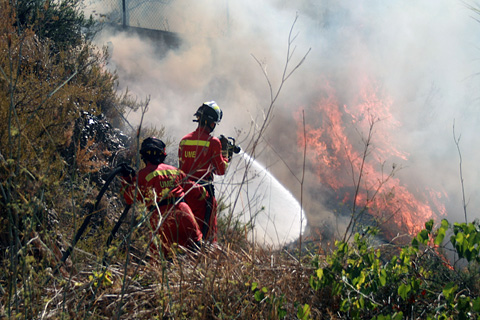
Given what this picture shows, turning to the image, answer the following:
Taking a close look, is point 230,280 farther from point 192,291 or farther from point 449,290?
point 449,290

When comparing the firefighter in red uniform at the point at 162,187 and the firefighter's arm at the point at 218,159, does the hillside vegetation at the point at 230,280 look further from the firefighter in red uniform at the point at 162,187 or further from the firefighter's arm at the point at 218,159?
the firefighter's arm at the point at 218,159

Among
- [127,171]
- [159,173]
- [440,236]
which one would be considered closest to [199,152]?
[159,173]

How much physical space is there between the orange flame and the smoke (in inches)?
4.6

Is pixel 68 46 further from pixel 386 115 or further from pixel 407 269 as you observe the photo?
pixel 386 115

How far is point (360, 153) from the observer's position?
1141 centimetres

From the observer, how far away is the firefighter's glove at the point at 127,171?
3280 mm

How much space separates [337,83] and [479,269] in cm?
1083

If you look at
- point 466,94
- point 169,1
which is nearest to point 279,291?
point 169,1

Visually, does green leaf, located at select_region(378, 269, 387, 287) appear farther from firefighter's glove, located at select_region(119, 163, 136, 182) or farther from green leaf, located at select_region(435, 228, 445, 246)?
firefighter's glove, located at select_region(119, 163, 136, 182)

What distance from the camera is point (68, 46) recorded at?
21.8 feet

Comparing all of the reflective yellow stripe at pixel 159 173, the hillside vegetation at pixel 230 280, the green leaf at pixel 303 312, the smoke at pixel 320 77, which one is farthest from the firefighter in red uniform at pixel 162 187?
the smoke at pixel 320 77

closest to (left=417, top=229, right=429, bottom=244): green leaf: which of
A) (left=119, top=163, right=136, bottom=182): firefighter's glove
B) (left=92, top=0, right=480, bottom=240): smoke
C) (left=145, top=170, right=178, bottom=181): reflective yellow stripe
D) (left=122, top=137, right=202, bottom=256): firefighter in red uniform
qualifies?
(left=122, top=137, right=202, bottom=256): firefighter in red uniform

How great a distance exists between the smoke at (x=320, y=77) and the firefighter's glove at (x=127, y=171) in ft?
21.7

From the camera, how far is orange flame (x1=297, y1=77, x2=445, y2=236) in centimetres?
1057
